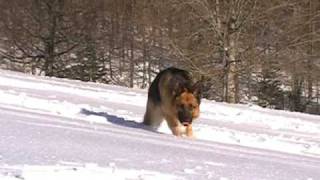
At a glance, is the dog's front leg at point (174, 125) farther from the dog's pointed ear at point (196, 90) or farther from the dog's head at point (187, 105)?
the dog's pointed ear at point (196, 90)

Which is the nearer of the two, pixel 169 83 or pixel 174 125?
pixel 174 125

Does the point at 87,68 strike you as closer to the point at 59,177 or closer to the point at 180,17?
the point at 180,17

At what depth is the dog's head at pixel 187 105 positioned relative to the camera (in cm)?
925

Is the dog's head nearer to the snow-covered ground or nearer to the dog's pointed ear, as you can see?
the dog's pointed ear

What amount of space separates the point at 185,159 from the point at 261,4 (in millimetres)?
20532

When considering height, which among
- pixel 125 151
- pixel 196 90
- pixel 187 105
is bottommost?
pixel 125 151

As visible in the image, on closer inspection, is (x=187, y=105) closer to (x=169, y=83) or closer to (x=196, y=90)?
(x=196, y=90)

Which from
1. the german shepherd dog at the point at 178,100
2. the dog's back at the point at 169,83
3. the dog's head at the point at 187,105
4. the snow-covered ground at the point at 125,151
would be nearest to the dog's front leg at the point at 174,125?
the german shepherd dog at the point at 178,100

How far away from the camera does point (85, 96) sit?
1478cm

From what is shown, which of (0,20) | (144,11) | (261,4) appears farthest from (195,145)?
(0,20)

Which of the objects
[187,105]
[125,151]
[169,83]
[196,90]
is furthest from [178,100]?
[125,151]

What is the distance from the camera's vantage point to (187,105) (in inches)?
365

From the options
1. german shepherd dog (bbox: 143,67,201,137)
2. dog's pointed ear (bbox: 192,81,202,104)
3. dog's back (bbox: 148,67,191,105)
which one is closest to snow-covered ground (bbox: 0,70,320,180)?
dog's back (bbox: 148,67,191,105)

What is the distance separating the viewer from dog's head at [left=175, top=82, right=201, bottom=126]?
30.3 ft
